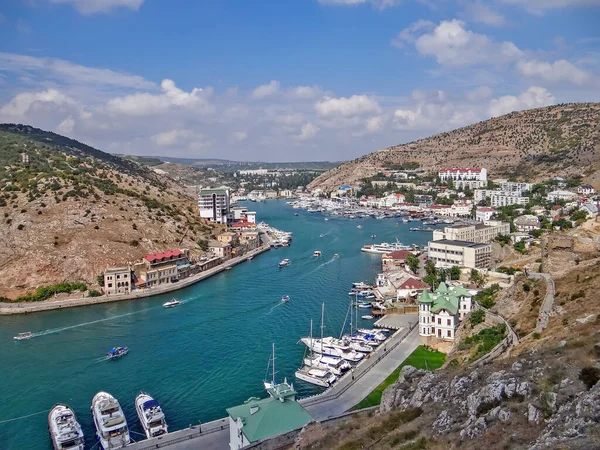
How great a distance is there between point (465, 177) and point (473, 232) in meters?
45.0

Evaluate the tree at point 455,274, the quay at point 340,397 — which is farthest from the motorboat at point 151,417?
the tree at point 455,274

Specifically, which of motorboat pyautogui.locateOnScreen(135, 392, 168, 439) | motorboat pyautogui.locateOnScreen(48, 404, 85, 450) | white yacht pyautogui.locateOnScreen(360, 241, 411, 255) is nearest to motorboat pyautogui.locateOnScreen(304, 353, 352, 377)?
motorboat pyautogui.locateOnScreen(135, 392, 168, 439)

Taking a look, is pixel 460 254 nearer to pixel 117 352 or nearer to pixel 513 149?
pixel 117 352

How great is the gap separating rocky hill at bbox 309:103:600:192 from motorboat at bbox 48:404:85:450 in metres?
62.8

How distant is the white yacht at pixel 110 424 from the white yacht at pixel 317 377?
5.39m

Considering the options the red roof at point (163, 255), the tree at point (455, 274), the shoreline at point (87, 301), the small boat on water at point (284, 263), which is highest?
the red roof at point (163, 255)

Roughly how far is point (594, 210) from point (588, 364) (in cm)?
3724

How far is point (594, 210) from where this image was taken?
131 ft

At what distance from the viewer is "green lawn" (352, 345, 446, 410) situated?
48.2 feet

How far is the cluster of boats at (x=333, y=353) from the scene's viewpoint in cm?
1683

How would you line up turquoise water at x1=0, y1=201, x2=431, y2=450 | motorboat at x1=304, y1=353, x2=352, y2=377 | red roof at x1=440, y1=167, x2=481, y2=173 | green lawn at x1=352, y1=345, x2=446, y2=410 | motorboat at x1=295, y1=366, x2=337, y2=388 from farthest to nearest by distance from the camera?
red roof at x1=440, y1=167, x2=481, y2=173 < motorboat at x1=304, y1=353, x2=352, y2=377 < motorboat at x1=295, y1=366, x2=337, y2=388 < turquoise water at x1=0, y1=201, x2=431, y2=450 < green lawn at x1=352, y1=345, x2=446, y2=410

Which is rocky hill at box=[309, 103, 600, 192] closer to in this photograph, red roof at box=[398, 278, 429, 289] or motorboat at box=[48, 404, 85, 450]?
red roof at box=[398, 278, 429, 289]

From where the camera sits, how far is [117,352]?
19.0m

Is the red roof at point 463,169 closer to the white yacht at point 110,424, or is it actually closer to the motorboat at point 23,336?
the motorboat at point 23,336
